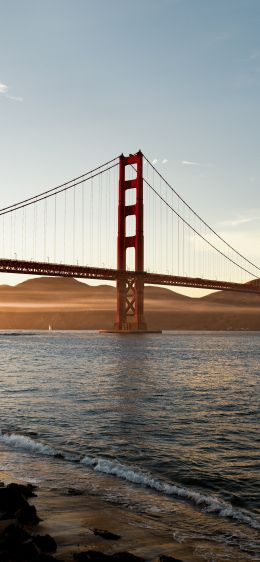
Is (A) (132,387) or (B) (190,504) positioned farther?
(A) (132,387)

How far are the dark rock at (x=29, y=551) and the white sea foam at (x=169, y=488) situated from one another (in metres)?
3.08

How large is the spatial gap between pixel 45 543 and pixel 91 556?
2.06 feet

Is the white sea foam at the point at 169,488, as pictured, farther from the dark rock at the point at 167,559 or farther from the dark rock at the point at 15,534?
the dark rock at the point at 15,534

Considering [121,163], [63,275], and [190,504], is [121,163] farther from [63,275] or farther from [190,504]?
[190,504]

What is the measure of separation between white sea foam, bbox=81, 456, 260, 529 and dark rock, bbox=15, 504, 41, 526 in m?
2.50

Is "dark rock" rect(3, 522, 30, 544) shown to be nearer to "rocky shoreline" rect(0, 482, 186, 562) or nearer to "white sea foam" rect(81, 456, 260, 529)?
"rocky shoreline" rect(0, 482, 186, 562)

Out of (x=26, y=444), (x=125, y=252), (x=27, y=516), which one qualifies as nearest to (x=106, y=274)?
(x=125, y=252)

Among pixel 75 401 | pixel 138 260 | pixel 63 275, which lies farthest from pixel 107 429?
pixel 138 260

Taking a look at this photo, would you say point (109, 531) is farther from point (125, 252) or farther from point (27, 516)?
point (125, 252)

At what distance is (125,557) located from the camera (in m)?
5.89

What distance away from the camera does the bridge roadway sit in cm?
7756

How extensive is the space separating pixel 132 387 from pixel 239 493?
16002 millimetres

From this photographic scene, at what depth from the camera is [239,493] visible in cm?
917

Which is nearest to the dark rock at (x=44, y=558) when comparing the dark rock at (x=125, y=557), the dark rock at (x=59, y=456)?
the dark rock at (x=125, y=557)
